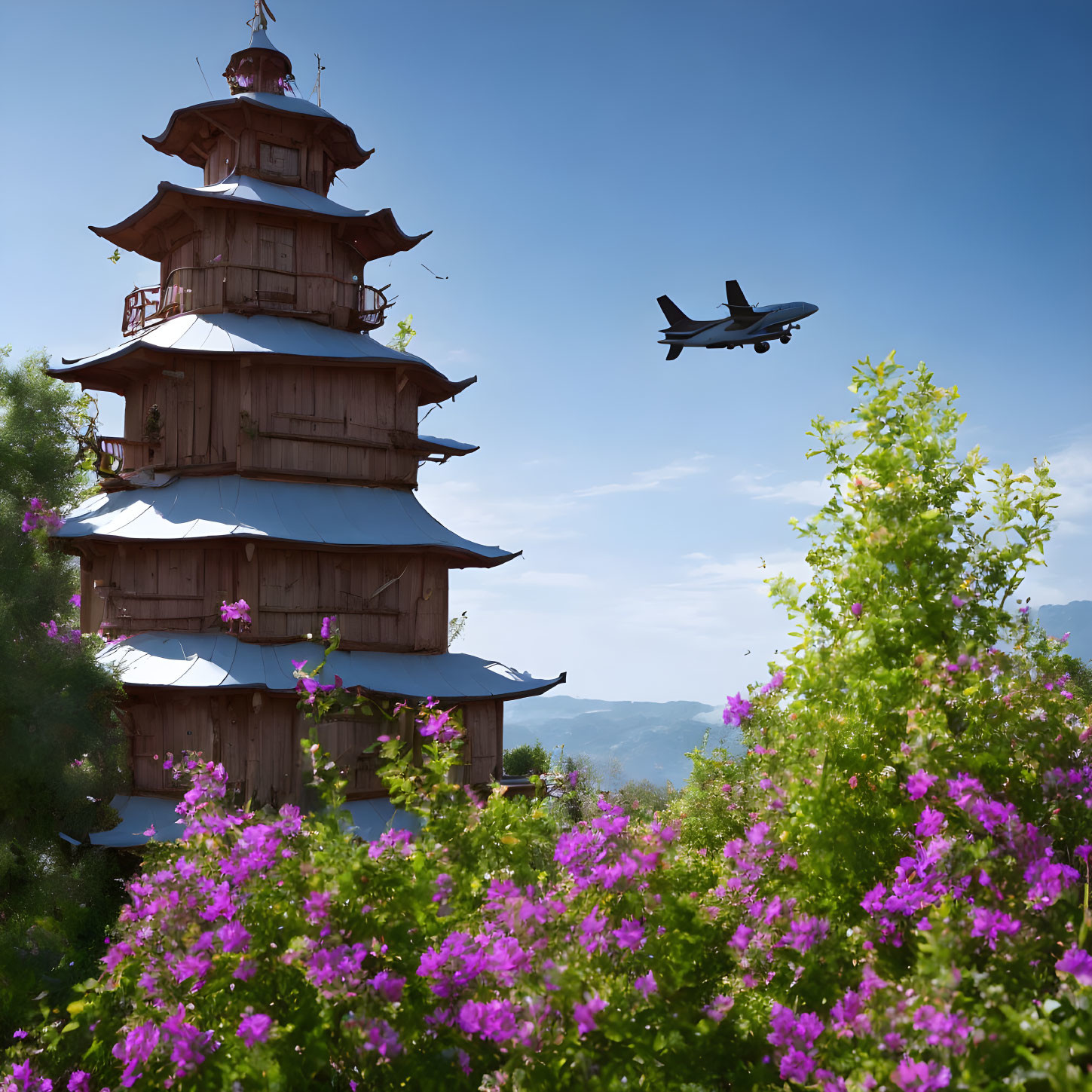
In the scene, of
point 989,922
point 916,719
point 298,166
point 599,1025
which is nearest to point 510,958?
point 599,1025

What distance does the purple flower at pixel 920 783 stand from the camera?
459cm

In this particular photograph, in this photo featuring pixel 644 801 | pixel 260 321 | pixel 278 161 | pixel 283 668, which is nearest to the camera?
pixel 283 668

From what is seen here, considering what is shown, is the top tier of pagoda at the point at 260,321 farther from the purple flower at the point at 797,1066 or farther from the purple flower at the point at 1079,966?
the purple flower at the point at 1079,966

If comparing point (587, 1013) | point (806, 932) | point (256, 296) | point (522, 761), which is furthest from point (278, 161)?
point (587, 1013)

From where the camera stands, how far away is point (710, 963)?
511 cm

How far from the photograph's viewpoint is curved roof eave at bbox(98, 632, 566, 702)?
17656mm

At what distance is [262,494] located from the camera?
1964 cm

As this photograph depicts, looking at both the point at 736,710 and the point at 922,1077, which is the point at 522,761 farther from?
the point at 922,1077

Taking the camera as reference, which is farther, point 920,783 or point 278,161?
point 278,161

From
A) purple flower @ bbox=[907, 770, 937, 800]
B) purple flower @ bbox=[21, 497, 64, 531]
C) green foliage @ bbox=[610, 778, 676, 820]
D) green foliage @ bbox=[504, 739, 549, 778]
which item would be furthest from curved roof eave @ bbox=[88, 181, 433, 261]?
purple flower @ bbox=[907, 770, 937, 800]

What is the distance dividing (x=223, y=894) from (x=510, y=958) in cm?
165

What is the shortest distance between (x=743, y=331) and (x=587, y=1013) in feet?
66.5

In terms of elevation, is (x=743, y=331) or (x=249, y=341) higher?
(x=743, y=331)

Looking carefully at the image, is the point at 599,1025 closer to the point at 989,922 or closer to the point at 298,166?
the point at 989,922
